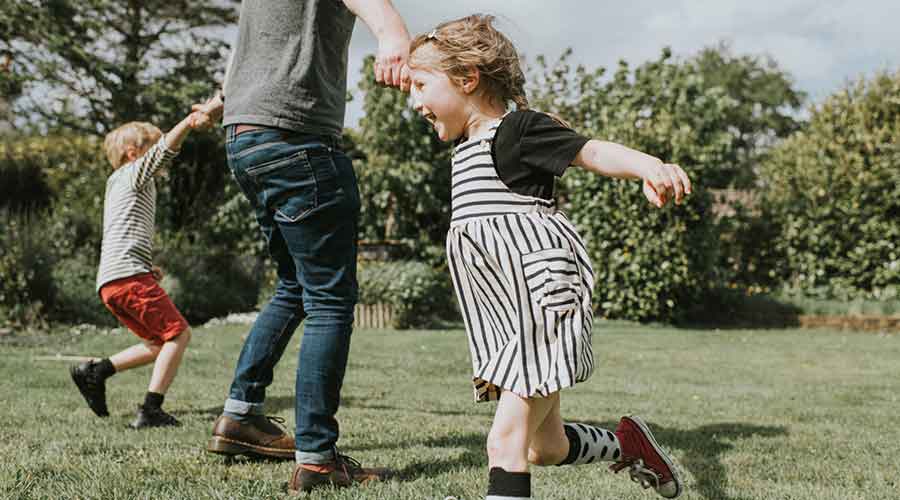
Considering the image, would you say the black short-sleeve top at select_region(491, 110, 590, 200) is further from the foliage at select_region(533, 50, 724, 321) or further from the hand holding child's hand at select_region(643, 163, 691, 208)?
the foliage at select_region(533, 50, 724, 321)

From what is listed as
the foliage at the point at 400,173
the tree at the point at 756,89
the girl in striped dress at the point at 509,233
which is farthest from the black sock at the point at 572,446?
the tree at the point at 756,89

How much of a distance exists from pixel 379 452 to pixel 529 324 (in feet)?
4.57

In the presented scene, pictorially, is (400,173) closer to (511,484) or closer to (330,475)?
(330,475)

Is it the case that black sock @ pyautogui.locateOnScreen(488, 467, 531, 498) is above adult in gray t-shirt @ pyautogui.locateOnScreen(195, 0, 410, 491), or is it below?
below

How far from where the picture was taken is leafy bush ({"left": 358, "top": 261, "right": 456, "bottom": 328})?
10.4 metres

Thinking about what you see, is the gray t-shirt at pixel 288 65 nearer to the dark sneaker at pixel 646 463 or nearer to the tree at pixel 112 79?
the dark sneaker at pixel 646 463

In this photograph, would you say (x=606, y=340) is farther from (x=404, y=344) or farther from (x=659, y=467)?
(x=659, y=467)

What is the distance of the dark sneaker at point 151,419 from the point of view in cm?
382

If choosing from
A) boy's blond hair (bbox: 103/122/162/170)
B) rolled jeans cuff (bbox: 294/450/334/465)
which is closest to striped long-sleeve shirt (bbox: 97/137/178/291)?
boy's blond hair (bbox: 103/122/162/170)

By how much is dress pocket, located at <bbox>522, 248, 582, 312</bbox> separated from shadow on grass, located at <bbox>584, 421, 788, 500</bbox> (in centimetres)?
109

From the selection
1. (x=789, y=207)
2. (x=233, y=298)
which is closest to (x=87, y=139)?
(x=233, y=298)

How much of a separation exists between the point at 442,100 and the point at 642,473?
1.31m

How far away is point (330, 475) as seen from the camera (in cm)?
Answer: 267

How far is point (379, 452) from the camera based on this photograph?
3305 mm
